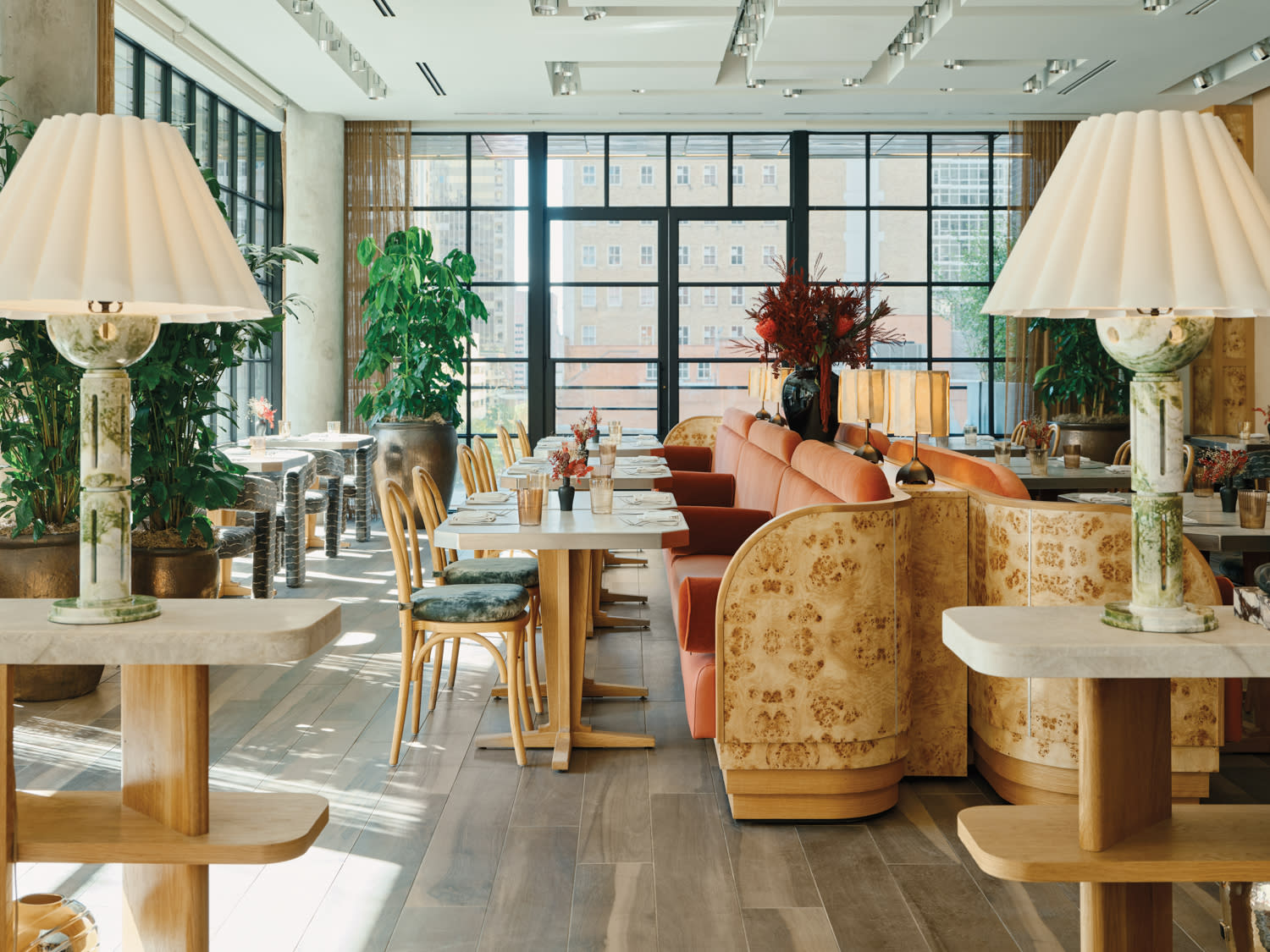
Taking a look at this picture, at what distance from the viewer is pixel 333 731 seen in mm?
4199

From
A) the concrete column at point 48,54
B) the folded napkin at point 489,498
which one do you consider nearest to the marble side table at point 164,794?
the folded napkin at point 489,498

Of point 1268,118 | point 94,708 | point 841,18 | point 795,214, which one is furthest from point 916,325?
point 94,708

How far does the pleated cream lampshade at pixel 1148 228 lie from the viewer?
1556mm

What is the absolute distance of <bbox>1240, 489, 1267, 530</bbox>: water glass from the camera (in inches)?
156

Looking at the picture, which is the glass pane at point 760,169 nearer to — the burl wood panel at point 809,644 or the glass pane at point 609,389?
the glass pane at point 609,389

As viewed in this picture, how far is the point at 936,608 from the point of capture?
3.65m

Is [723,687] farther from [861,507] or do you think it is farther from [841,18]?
[841,18]

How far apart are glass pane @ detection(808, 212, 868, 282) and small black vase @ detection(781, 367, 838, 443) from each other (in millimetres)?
4908

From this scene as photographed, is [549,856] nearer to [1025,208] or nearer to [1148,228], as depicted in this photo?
[1148,228]

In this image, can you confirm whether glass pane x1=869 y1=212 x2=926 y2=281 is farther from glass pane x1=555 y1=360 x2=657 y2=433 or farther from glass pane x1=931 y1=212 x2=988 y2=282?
glass pane x1=555 y1=360 x2=657 y2=433

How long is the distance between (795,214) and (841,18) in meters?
3.25

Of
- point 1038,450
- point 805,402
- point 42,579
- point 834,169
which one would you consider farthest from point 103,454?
point 834,169

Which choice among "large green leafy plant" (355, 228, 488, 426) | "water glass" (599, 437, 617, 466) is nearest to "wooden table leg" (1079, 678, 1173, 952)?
"water glass" (599, 437, 617, 466)

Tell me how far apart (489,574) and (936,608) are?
180cm
